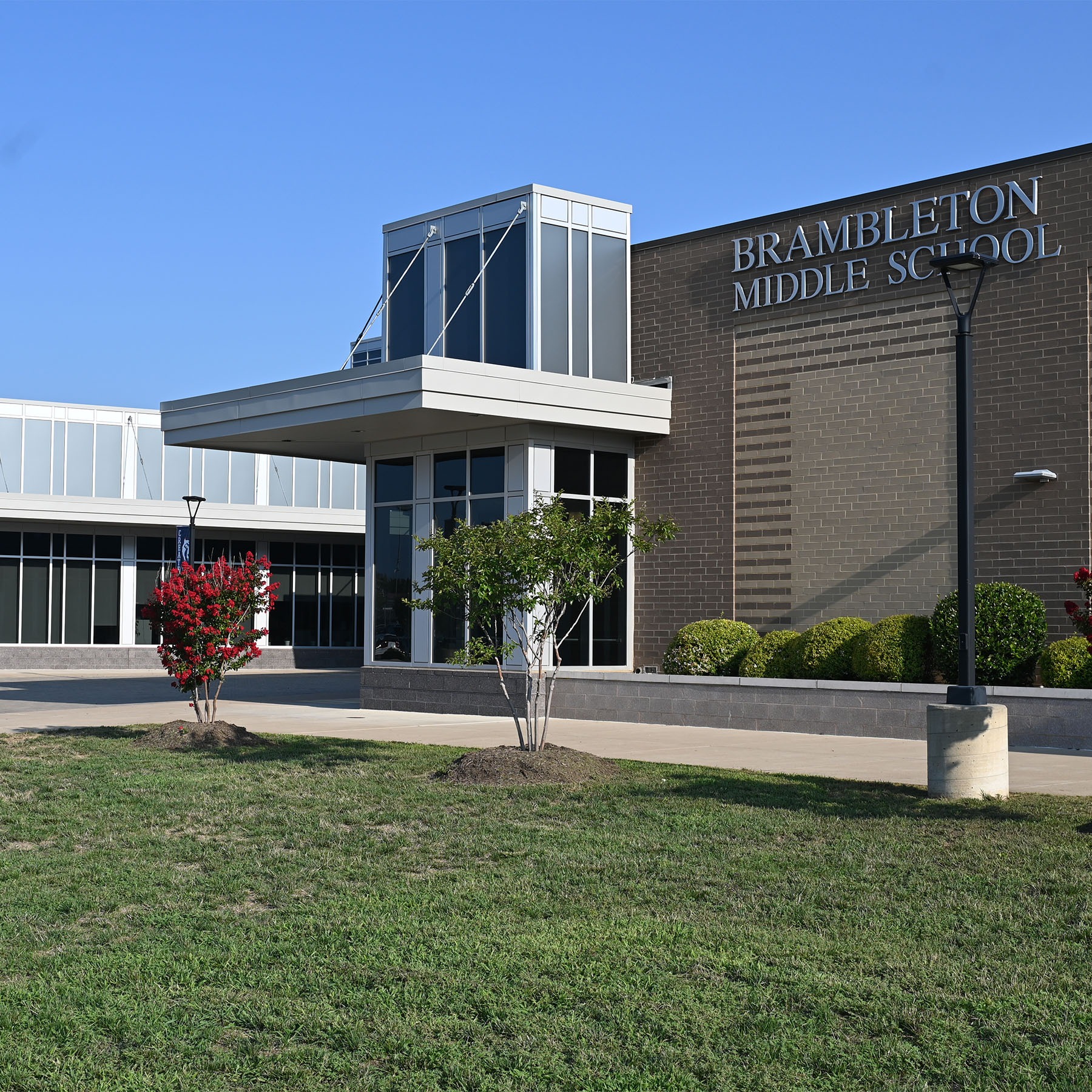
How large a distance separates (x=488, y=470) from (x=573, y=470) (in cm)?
144

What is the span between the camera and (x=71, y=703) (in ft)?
81.2

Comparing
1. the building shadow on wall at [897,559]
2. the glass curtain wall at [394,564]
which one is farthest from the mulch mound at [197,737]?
the building shadow on wall at [897,559]

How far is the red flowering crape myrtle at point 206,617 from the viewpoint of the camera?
1659cm

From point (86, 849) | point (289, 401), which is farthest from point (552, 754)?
point (289, 401)

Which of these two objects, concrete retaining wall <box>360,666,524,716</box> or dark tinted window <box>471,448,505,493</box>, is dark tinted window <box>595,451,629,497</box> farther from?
concrete retaining wall <box>360,666,524,716</box>

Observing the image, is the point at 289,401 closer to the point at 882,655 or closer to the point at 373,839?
the point at 882,655

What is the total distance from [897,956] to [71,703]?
21184 millimetres

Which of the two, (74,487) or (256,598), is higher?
(74,487)

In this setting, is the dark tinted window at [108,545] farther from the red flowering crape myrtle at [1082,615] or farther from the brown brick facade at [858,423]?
the red flowering crape myrtle at [1082,615]

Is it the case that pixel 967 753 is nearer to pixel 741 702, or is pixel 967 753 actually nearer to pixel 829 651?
pixel 741 702

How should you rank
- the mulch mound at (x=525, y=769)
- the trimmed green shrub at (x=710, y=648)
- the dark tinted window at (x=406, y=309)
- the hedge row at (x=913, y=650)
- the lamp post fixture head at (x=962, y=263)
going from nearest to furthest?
the lamp post fixture head at (x=962, y=263), the mulch mound at (x=525, y=769), the hedge row at (x=913, y=650), the trimmed green shrub at (x=710, y=648), the dark tinted window at (x=406, y=309)

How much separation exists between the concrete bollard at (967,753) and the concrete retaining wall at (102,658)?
34748 mm

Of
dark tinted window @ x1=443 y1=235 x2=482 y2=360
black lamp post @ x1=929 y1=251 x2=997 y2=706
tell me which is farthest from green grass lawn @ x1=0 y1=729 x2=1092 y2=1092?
dark tinted window @ x1=443 y1=235 x2=482 y2=360

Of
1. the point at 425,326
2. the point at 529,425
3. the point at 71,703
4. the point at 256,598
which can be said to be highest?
the point at 425,326
